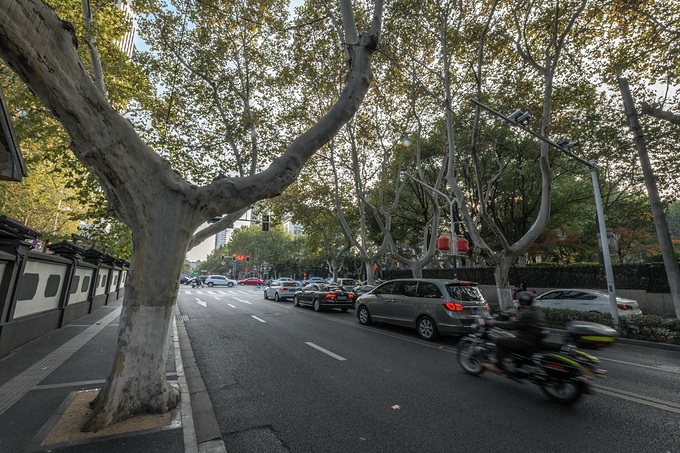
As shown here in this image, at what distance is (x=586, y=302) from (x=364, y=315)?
8.85 metres

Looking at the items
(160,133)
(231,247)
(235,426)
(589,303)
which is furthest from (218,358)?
(231,247)

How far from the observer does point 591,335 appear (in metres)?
4.32

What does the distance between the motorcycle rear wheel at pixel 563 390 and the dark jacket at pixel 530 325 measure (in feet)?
1.92

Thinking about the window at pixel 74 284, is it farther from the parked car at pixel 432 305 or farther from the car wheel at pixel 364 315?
the parked car at pixel 432 305

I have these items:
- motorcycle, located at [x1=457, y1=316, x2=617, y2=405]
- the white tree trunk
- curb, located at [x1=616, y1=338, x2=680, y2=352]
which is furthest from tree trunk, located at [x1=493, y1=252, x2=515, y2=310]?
the white tree trunk

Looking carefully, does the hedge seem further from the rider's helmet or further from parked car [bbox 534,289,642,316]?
the rider's helmet

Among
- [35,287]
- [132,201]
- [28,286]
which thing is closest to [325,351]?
[132,201]

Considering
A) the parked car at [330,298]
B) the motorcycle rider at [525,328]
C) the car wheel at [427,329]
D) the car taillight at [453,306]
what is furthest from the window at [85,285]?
the motorcycle rider at [525,328]

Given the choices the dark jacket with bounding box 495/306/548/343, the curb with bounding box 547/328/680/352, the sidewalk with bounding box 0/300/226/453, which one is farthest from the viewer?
the curb with bounding box 547/328/680/352

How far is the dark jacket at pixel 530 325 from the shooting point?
15.6ft

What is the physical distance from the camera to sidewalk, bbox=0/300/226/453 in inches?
125

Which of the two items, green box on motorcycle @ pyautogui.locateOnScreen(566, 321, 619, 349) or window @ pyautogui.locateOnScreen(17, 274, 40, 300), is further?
window @ pyautogui.locateOnScreen(17, 274, 40, 300)

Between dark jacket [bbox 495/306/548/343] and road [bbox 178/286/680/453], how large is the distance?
2.79 feet

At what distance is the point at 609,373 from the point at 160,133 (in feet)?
50.5
